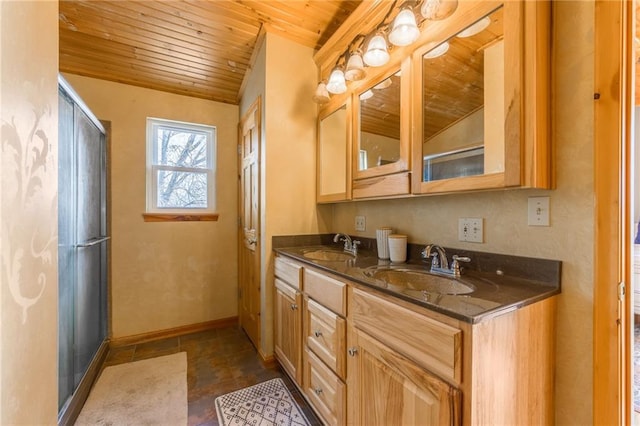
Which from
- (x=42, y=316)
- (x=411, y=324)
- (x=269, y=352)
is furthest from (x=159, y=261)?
(x=411, y=324)

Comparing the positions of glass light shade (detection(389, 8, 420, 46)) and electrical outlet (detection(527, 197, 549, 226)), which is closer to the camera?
electrical outlet (detection(527, 197, 549, 226))

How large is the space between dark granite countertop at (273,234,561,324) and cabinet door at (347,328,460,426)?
219mm

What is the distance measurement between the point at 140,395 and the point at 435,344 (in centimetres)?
191

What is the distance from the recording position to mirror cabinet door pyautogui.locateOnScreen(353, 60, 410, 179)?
1331 millimetres

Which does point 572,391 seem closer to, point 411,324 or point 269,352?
point 411,324

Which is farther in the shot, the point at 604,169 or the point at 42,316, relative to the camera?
the point at 604,169

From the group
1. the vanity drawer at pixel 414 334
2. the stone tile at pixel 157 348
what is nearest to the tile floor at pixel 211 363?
the stone tile at pixel 157 348

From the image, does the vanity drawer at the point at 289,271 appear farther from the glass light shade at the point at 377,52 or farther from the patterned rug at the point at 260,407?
the glass light shade at the point at 377,52

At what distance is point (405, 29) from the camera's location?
3.81ft

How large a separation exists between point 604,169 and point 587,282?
0.38 meters

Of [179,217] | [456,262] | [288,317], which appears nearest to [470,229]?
[456,262]

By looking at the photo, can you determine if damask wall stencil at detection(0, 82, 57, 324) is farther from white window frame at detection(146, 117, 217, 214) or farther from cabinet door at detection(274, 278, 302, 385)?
white window frame at detection(146, 117, 217, 214)

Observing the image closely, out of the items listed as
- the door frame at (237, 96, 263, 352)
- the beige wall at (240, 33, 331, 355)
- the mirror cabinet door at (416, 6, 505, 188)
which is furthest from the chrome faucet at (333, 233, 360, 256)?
the mirror cabinet door at (416, 6, 505, 188)

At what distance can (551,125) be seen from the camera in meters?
0.97
